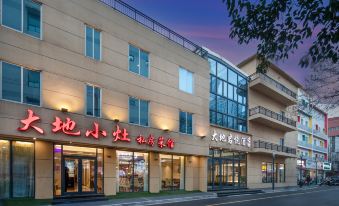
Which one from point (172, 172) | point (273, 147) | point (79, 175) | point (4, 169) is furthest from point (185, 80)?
point (273, 147)

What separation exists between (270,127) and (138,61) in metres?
28.7

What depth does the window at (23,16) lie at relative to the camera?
19.3 meters

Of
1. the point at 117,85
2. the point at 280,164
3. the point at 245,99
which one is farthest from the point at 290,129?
the point at 117,85

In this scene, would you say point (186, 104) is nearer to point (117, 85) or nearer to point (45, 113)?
point (117, 85)

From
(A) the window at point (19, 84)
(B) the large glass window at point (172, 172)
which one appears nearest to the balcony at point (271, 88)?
(B) the large glass window at point (172, 172)

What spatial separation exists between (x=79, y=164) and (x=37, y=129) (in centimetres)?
460

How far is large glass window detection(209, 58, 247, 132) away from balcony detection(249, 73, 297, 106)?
52.7 inches

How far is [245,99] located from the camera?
1818 inches

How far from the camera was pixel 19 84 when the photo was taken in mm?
19719

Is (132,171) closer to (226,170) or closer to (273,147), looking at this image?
(226,170)

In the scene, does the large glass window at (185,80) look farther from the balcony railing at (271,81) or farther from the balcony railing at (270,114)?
the balcony railing at (270,114)

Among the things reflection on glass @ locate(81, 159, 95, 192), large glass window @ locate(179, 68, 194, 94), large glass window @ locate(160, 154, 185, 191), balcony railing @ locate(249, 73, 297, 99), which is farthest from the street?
balcony railing @ locate(249, 73, 297, 99)

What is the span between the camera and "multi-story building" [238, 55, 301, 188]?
4647cm

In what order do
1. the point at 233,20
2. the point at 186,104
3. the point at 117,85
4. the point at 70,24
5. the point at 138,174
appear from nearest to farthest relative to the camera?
the point at 233,20 < the point at 70,24 < the point at 117,85 < the point at 138,174 < the point at 186,104
